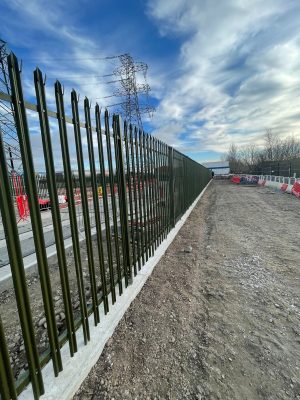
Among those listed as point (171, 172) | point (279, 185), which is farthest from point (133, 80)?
point (171, 172)

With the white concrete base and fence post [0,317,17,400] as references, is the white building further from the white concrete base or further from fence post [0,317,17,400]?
fence post [0,317,17,400]

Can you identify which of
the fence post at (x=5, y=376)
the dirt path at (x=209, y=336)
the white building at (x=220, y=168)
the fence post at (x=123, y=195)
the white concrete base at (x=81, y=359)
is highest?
the fence post at (x=123, y=195)

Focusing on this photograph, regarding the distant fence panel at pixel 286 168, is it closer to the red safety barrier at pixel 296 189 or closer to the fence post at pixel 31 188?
the red safety barrier at pixel 296 189

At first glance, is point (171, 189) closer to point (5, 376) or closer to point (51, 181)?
point (51, 181)

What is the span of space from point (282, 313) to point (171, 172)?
165 inches

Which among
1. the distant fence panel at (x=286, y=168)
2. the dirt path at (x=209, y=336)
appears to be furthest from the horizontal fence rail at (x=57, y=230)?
the distant fence panel at (x=286, y=168)

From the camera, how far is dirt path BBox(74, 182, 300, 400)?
1872 mm

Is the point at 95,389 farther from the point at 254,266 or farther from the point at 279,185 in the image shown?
the point at 279,185

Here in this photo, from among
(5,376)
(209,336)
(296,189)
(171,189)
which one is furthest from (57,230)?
(296,189)

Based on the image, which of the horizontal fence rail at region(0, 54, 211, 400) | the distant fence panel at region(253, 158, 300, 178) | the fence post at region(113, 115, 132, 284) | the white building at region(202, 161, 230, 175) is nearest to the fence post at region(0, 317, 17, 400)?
the horizontal fence rail at region(0, 54, 211, 400)

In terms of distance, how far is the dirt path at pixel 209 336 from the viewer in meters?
1.87

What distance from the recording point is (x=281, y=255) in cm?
468

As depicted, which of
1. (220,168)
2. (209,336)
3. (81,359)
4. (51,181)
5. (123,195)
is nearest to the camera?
(51,181)

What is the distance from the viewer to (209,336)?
2.42 metres
